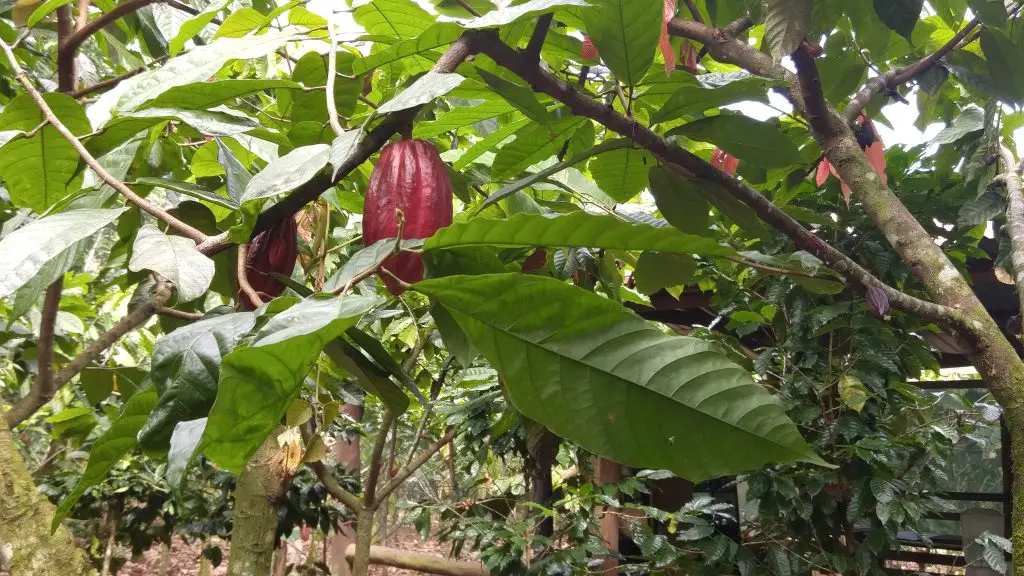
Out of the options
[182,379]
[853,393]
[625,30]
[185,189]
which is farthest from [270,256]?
[853,393]

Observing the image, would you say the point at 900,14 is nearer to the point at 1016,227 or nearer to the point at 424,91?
the point at 1016,227

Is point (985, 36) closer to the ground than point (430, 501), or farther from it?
farther from it

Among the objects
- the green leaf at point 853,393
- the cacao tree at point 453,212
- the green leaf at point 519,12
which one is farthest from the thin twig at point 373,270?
the green leaf at point 853,393

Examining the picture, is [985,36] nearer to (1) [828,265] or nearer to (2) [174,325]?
(1) [828,265]

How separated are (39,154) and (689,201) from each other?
0.52m

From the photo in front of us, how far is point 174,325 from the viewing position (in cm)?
70

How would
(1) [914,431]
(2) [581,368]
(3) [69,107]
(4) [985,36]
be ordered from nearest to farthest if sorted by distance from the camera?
1. (2) [581,368]
2. (3) [69,107]
3. (4) [985,36]
4. (1) [914,431]

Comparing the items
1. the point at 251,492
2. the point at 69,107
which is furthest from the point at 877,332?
the point at 69,107

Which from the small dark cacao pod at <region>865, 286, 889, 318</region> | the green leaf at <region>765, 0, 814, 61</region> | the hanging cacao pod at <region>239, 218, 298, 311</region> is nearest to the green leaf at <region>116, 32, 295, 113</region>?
the hanging cacao pod at <region>239, 218, 298, 311</region>

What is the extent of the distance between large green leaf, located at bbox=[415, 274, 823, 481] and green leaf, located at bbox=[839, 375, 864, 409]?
1302mm

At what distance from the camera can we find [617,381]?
1.03ft

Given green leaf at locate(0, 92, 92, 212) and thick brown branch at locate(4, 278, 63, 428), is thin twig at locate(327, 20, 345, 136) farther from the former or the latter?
thick brown branch at locate(4, 278, 63, 428)

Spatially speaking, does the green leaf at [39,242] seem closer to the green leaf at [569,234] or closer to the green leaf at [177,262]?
the green leaf at [177,262]

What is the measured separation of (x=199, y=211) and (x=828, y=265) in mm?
536
